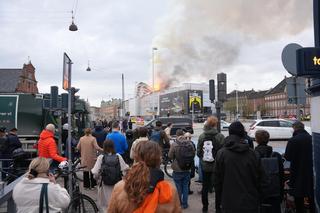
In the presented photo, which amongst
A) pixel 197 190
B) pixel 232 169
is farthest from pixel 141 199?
pixel 197 190

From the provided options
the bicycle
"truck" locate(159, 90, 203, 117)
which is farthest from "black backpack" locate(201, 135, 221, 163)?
"truck" locate(159, 90, 203, 117)

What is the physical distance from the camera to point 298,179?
6.57 metres

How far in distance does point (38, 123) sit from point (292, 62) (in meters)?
13.3

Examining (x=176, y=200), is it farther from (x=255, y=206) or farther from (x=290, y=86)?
(x=290, y=86)

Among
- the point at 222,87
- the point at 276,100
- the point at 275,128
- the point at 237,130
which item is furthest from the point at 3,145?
the point at 276,100

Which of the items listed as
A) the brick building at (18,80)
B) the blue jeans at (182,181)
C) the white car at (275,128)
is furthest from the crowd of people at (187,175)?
the brick building at (18,80)

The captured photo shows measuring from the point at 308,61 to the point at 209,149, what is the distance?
8.54ft

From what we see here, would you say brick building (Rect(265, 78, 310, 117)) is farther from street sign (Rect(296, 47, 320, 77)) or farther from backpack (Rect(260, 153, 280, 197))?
backpack (Rect(260, 153, 280, 197))

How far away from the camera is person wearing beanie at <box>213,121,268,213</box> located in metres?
4.58

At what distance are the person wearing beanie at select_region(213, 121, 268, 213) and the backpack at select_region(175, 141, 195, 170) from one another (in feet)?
10.4

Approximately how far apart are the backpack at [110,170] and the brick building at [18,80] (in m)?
59.7

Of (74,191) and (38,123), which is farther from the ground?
(38,123)

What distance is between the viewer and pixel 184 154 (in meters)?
7.96

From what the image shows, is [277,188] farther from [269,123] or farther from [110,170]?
[269,123]
